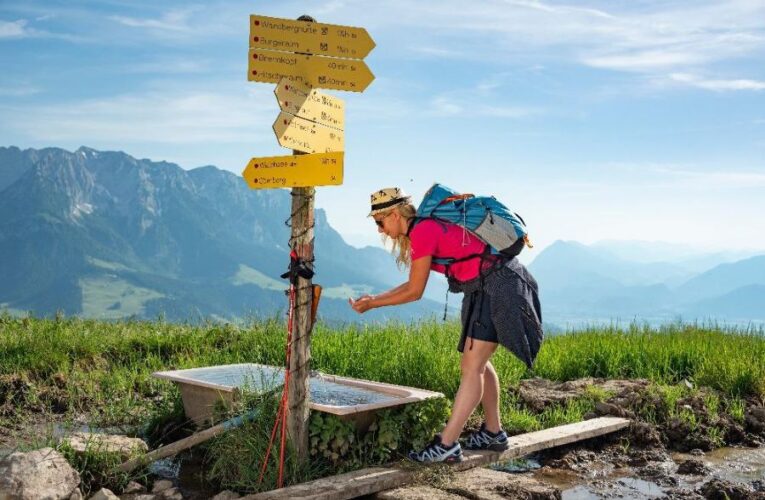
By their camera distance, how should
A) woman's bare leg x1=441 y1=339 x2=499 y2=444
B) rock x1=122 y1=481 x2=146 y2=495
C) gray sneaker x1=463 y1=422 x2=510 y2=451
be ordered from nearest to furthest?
woman's bare leg x1=441 y1=339 x2=499 y2=444, rock x1=122 y1=481 x2=146 y2=495, gray sneaker x1=463 y1=422 x2=510 y2=451

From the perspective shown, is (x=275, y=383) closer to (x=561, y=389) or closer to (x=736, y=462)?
(x=561, y=389)

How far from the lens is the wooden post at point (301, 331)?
5.69m

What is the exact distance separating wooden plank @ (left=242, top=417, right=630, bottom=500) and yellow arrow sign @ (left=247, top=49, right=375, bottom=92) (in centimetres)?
267

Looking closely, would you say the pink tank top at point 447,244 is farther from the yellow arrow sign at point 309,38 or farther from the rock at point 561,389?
the rock at point 561,389

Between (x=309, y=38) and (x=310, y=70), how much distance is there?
214mm

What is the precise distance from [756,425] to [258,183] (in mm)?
5452

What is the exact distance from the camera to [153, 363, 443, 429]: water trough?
19.7 feet

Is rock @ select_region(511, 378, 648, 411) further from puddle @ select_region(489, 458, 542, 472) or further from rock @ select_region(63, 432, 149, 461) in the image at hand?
rock @ select_region(63, 432, 149, 461)

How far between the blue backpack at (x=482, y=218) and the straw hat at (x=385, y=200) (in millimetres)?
197

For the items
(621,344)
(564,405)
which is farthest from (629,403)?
(621,344)

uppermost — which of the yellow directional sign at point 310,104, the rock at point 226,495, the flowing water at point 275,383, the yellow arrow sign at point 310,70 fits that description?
the yellow arrow sign at point 310,70

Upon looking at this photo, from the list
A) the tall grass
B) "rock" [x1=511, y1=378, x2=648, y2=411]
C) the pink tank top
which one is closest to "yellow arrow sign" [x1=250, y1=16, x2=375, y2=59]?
the pink tank top

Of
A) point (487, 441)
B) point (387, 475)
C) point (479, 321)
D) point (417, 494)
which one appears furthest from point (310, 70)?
point (487, 441)

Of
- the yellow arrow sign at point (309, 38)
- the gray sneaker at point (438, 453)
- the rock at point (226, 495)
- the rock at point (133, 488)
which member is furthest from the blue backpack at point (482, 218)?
the rock at point (133, 488)
